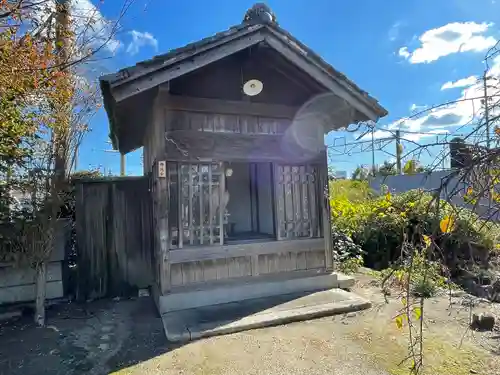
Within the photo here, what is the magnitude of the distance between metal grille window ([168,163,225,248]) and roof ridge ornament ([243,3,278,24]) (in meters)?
2.17

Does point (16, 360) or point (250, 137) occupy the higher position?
point (250, 137)

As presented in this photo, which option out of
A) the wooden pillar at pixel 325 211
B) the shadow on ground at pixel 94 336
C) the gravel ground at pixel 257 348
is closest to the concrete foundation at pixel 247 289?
the shadow on ground at pixel 94 336

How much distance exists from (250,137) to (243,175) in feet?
8.68

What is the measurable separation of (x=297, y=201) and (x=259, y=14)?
2.95 metres

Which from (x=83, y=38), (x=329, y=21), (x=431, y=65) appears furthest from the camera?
(x=329, y=21)

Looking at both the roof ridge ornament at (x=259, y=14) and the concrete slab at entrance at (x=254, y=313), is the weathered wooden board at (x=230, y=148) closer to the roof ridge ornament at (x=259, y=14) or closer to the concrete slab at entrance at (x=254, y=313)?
the roof ridge ornament at (x=259, y=14)

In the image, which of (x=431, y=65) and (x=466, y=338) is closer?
(x=431, y=65)

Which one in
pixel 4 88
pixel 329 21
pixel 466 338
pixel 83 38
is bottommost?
pixel 466 338

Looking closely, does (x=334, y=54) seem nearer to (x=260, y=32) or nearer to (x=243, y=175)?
(x=260, y=32)

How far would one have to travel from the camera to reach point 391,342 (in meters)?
3.65

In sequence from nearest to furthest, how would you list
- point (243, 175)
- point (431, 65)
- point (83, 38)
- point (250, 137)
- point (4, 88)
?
point (431, 65) → point (4, 88) → point (83, 38) → point (250, 137) → point (243, 175)

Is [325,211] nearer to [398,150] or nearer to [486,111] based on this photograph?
[398,150]

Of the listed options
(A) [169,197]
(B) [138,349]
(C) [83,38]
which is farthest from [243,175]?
(B) [138,349]

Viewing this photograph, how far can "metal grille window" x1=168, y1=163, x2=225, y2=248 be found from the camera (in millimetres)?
4785
